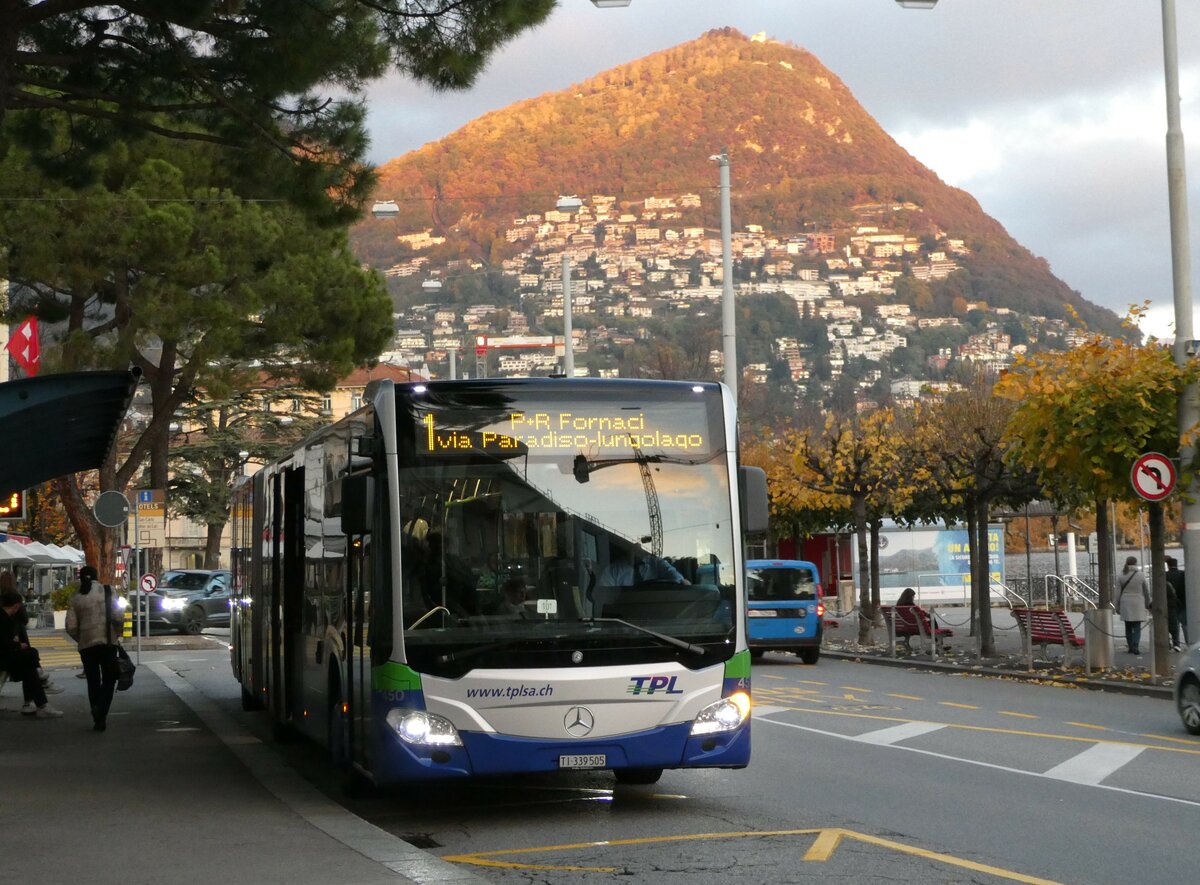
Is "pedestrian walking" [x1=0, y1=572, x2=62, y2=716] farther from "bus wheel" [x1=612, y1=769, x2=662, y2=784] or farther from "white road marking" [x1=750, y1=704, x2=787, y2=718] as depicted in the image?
"bus wheel" [x1=612, y1=769, x2=662, y2=784]

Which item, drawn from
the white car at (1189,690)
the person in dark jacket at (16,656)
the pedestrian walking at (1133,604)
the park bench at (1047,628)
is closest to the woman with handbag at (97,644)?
the person in dark jacket at (16,656)

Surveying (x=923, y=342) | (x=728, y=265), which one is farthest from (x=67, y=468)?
(x=923, y=342)

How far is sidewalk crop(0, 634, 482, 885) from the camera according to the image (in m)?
8.82

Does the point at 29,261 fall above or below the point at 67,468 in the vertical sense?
above

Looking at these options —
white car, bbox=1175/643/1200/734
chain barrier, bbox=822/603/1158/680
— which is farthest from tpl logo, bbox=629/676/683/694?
chain barrier, bbox=822/603/1158/680

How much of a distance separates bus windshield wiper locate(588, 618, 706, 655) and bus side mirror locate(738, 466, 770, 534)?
2.76 ft

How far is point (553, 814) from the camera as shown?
11523 millimetres

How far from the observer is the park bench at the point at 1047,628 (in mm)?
26000

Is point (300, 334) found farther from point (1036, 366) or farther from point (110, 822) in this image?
point (110, 822)

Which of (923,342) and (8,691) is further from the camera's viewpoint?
(923,342)

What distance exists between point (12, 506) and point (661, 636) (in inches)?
539

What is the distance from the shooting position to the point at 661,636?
35.7 ft

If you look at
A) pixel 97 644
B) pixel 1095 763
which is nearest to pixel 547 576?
pixel 1095 763

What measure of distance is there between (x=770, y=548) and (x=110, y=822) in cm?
4722
